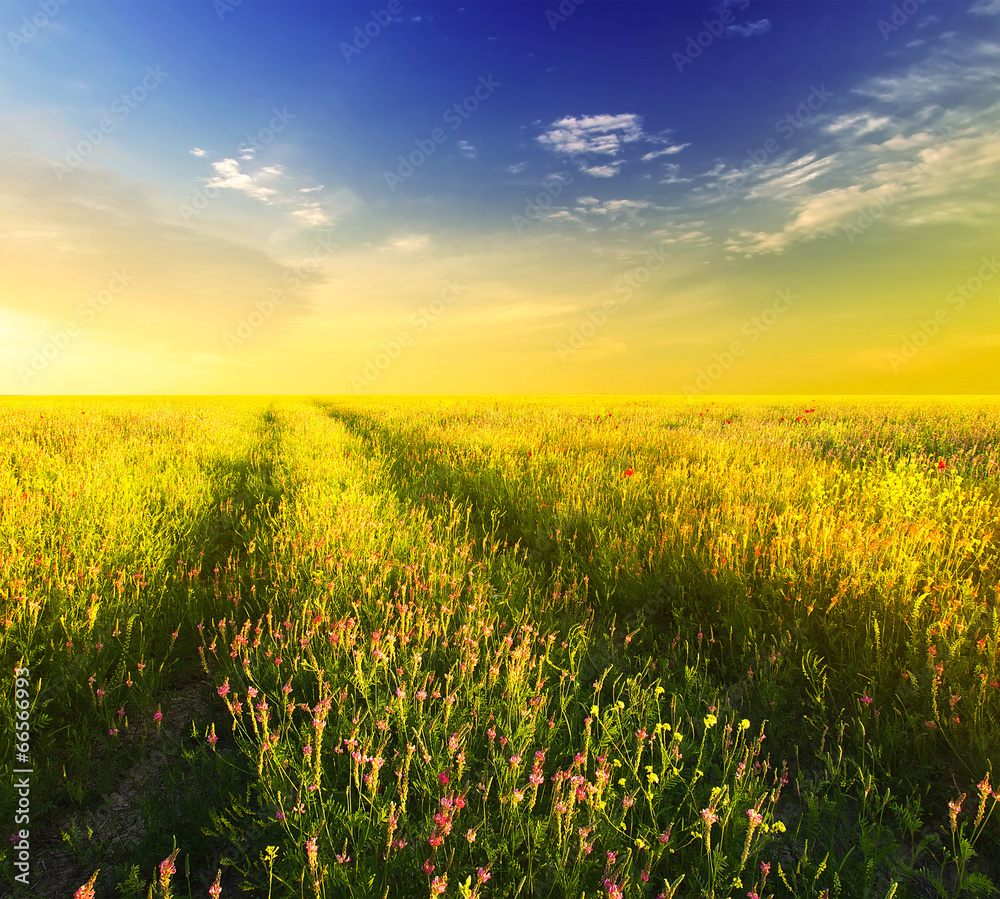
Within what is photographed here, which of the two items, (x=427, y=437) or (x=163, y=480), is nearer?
(x=163, y=480)

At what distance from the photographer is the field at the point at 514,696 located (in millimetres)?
1731

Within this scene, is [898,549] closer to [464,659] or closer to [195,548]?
[464,659]

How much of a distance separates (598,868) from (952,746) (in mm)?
1740

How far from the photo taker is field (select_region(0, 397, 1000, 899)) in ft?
5.68

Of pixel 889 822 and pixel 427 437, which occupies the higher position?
pixel 427 437

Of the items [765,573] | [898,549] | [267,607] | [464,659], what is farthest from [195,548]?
[898,549]

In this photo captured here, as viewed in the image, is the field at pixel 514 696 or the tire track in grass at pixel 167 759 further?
the tire track in grass at pixel 167 759

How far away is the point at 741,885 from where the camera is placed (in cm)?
161

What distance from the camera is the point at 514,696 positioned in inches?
88.3

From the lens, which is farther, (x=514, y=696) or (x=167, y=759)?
(x=167, y=759)

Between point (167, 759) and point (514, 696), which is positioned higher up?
point (514, 696)

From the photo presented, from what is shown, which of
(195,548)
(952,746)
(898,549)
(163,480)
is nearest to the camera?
(952,746)

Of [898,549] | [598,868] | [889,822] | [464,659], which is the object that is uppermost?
[898,549]

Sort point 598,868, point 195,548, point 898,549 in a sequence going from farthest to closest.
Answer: point 195,548 < point 898,549 < point 598,868
